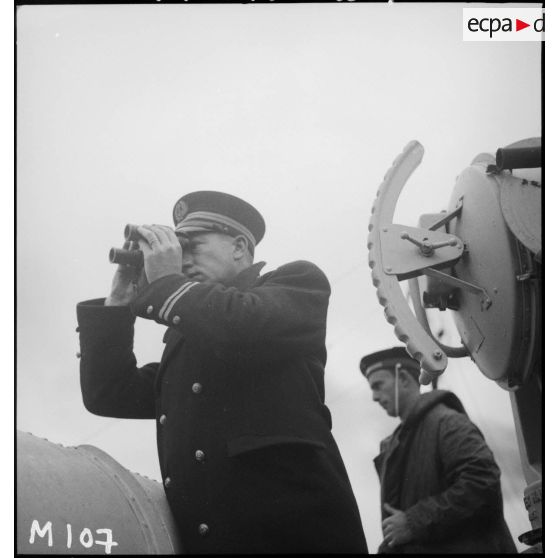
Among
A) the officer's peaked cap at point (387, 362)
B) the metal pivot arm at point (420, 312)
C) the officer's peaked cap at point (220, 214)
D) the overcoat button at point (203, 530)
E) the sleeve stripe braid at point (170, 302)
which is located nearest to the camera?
the overcoat button at point (203, 530)

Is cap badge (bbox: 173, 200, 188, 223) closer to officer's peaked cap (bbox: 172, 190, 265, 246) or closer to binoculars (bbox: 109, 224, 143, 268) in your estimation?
officer's peaked cap (bbox: 172, 190, 265, 246)

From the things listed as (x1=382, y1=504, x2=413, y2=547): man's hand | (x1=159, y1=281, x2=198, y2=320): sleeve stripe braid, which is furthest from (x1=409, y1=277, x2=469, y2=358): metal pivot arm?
(x1=159, y1=281, x2=198, y2=320): sleeve stripe braid

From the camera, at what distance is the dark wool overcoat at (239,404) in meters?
1.86

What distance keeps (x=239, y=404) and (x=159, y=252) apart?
1.38ft

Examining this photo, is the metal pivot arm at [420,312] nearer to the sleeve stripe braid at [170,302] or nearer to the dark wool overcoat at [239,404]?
the dark wool overcoat at [239,404]

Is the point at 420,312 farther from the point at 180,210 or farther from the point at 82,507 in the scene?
the point at 82,507

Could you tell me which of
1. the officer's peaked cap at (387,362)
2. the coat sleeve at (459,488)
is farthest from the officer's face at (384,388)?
the coat sleeve at (459,488)

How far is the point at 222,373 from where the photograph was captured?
2012 millimetres

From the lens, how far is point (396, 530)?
7.09 feet

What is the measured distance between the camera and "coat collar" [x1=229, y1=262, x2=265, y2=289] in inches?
87.1

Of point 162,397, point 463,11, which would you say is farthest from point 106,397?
point 463,11

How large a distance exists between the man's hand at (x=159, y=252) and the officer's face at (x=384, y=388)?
0.73 m

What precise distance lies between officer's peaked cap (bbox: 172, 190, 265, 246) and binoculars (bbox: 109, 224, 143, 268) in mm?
210

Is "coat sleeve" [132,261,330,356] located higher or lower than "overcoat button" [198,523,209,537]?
higher
